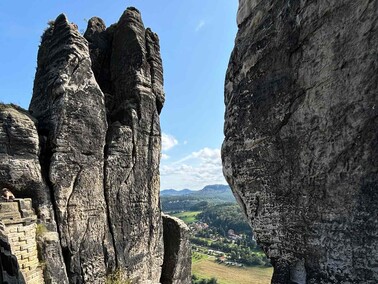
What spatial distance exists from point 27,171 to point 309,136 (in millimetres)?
12137

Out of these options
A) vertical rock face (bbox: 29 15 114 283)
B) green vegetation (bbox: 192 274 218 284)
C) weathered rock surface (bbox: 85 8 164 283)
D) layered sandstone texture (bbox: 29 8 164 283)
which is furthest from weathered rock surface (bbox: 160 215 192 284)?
green vegetation (bbox: 192 274 218 284)

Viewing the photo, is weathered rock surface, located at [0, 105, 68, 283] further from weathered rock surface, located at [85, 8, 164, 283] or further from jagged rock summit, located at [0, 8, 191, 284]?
weathered rock surface, located at [85, 8, 164, 283]

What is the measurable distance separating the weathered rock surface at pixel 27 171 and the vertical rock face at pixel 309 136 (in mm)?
9575

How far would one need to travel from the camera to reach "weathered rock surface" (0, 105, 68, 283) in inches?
500

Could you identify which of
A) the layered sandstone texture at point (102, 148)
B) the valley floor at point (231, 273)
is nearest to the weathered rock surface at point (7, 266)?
the layered sandstone texture at point (102, 148)

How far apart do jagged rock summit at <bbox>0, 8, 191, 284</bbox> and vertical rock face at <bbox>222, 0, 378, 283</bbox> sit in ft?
32.4

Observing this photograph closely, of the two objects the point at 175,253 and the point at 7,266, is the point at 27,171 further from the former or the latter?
the point at 175,253

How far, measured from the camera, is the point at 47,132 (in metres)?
15.0

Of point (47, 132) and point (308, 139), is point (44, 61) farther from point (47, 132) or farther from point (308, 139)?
point (308, 139)

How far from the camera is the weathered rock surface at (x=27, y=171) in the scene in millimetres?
12703

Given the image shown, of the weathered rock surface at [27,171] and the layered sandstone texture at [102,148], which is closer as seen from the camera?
the weathered rock surface at [27,171]

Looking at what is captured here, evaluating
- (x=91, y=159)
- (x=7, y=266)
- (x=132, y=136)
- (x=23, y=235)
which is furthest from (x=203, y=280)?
(x=7, y=266)

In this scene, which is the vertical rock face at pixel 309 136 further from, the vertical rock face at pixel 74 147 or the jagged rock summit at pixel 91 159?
the vertical rock face at pixel 74 147

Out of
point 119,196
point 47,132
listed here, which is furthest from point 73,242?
point 47,132
